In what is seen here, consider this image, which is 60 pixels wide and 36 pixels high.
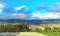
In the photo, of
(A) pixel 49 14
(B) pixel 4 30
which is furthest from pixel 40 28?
(B) pixel 4 30

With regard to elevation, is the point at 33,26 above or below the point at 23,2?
below

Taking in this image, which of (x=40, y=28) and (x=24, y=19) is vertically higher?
(x=24, y=19)

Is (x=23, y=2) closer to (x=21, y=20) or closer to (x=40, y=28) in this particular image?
(x=21, y=20)

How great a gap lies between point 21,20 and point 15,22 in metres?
0.10

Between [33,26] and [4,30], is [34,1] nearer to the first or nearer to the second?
[33,26]

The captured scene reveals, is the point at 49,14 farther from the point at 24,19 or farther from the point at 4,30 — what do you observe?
the point at 4,30

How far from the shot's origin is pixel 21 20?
2.27 meters

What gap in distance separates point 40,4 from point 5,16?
1.84 feet

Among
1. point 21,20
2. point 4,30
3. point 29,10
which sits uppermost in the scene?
point 29,10

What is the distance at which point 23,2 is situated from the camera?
89.3 inches

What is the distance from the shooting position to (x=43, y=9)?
2.27 metres

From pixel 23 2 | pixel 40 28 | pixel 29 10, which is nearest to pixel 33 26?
pixel 40 28

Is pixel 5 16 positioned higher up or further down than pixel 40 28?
higher up

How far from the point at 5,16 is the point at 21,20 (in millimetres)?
250
